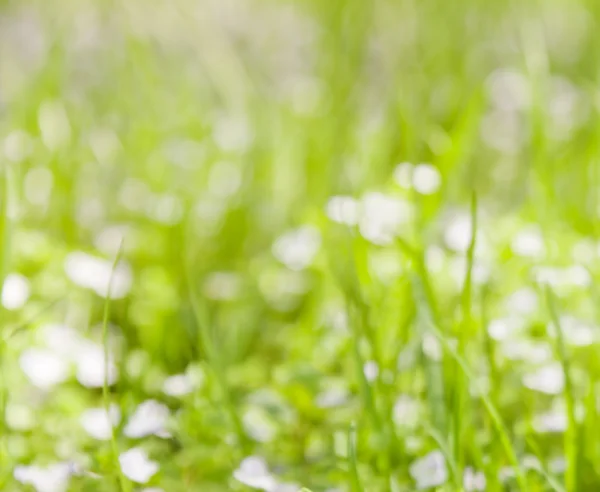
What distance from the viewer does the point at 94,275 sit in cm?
139

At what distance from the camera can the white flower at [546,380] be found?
105 centimetres

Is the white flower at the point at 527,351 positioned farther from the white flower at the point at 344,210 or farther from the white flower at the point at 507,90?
the white flower at the point at 507,90

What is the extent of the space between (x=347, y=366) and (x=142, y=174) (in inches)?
31.4

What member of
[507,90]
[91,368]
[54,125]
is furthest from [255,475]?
[507,90]

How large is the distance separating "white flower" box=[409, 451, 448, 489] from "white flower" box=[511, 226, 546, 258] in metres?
0.44

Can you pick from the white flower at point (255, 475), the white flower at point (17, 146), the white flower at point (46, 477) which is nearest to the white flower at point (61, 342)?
the white flower at point (46, 477)

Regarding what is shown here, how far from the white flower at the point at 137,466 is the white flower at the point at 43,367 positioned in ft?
0.89

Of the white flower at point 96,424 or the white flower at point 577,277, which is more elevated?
the white flower at point 577,277

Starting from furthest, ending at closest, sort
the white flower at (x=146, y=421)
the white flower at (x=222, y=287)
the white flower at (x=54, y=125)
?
the white flower at (x=54, y=125) → the white flower at (x=222, y=287) → the white flower at (x=146, y=421)

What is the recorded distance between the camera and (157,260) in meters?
1.58

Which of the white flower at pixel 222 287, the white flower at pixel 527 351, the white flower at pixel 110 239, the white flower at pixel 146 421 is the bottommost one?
the white flower at pixel 222 287

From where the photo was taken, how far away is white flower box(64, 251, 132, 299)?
1.38 m

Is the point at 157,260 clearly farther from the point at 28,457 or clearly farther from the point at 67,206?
the point at 28,457

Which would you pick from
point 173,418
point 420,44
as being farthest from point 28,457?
point 420,44
